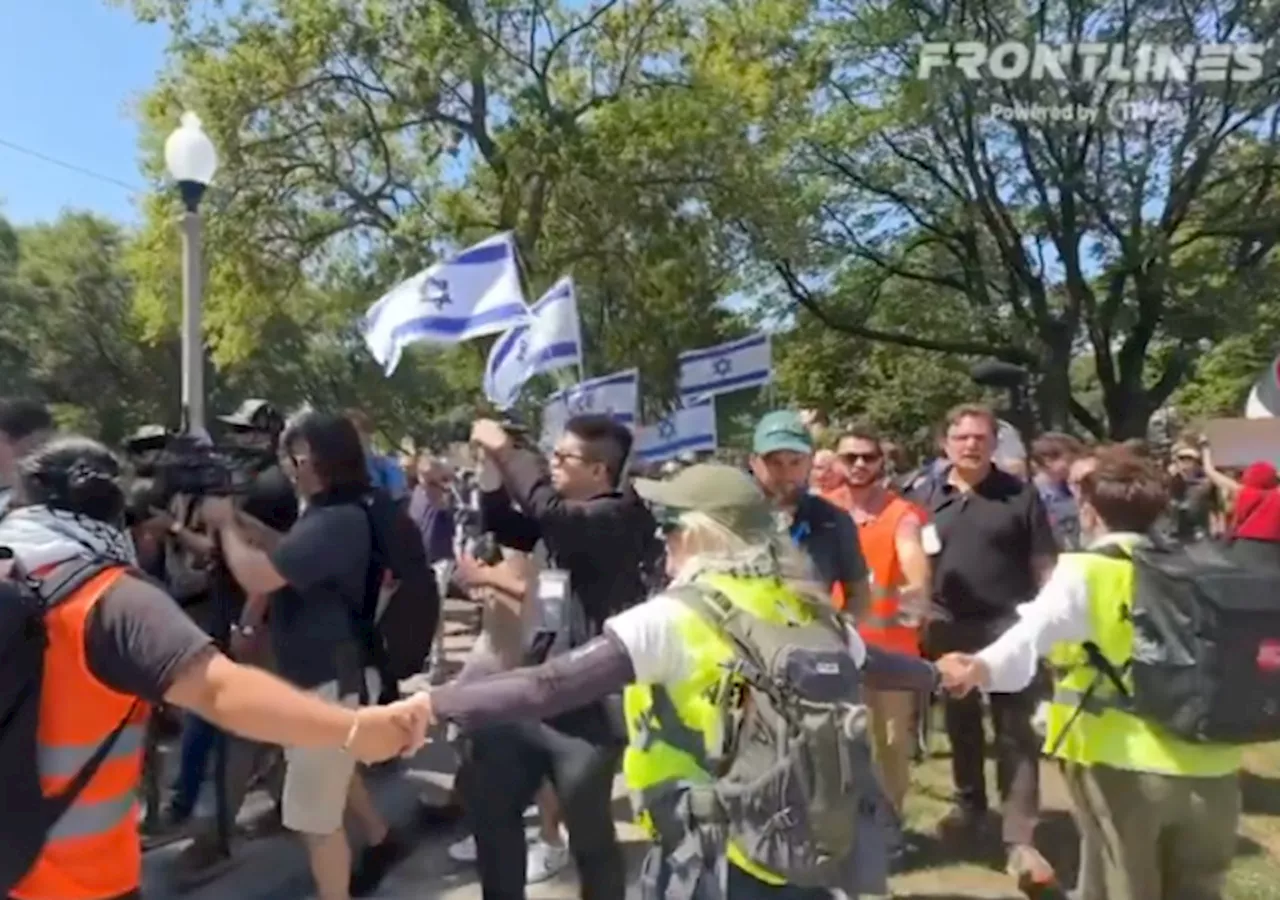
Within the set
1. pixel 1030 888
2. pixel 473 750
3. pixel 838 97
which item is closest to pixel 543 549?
pixel 473 750

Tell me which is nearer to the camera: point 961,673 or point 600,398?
point 961,673

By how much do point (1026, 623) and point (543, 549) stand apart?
186 cm

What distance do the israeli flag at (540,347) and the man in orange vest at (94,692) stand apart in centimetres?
495

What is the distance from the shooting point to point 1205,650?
11.1 feet

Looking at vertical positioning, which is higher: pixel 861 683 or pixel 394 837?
pixel 861 683

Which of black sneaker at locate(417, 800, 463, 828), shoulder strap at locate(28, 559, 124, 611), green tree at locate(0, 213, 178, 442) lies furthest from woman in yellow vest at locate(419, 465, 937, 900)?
green tree at locate(0, 213, 178, 442)

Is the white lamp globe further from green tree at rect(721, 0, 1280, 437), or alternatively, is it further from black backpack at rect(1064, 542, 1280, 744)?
green tree at rect(721, 0, 1280, 437)

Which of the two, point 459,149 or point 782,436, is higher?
point 459,149

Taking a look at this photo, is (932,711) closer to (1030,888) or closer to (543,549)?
(1030,888)

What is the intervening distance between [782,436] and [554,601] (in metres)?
0.97

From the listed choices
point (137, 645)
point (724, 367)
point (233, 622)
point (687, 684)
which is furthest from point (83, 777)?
point (724, 367)

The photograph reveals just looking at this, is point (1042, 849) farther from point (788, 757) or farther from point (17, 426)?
point (17, 426)

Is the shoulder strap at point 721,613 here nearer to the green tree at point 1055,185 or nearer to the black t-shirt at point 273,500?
the black t-shirt at point 273,500

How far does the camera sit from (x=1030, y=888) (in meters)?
4.94
